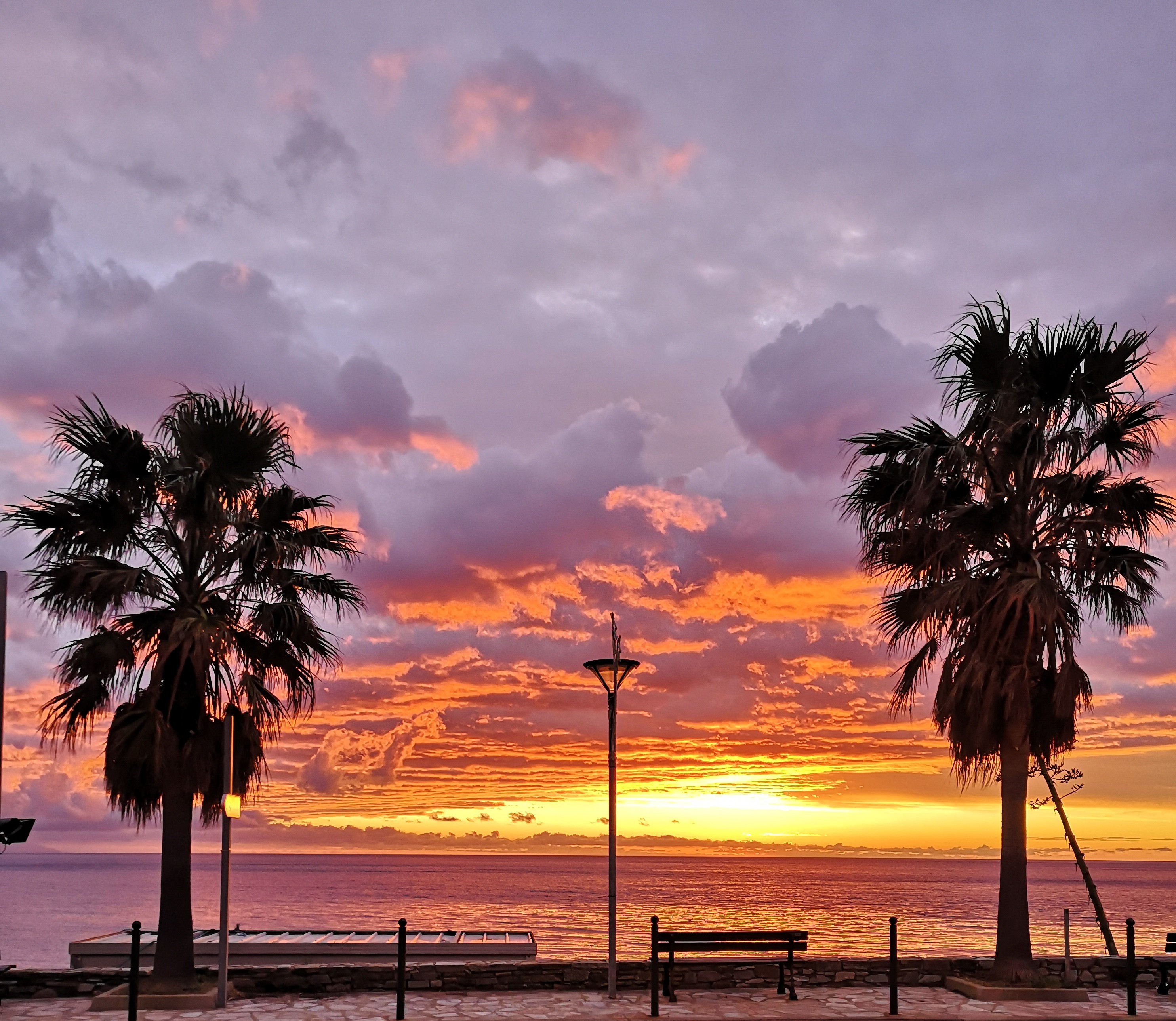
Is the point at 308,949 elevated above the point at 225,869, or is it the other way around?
the point at 225,869

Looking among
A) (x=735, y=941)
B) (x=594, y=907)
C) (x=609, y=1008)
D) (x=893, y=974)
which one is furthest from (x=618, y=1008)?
(x=594, y=907)

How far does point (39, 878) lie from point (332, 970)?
185422 millimetres

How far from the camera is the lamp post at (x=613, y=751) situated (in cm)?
1667

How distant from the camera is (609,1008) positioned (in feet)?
51.4

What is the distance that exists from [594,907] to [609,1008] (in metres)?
86.7

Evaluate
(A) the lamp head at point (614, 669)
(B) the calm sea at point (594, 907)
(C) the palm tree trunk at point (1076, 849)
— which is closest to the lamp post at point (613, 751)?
(A) the lamp head at point (614, 669)

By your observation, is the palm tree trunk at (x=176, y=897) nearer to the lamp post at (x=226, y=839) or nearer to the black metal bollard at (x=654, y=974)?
the lamp post at (x=226, y=839)

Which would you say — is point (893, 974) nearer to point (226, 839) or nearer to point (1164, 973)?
point (1164, 973)

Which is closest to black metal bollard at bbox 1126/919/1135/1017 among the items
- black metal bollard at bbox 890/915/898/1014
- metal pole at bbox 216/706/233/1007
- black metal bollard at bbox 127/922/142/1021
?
black metal bollard at bbox 890/915/898/1014

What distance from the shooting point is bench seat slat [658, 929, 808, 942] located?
54.2 ft

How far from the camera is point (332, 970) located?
55.4ft

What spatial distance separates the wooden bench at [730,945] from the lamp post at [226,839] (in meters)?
5.75

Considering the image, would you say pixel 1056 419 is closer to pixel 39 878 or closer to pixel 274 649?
pixel 274 649

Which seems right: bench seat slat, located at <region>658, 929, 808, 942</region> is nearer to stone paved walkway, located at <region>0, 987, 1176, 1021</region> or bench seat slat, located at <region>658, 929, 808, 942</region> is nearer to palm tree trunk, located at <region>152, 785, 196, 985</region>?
stone paved walkway, located at <region>0, 987, 1176, 1021</region>
